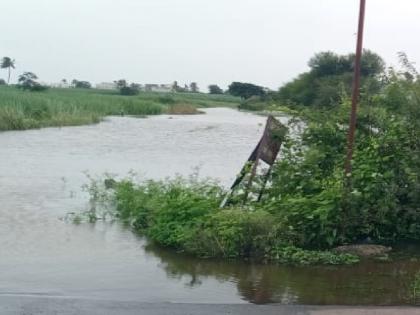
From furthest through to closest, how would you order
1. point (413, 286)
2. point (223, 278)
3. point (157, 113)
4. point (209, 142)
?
point (157, 113), point (209, 142), point (223, 278), point (413, 286)

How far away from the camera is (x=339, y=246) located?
356 inches

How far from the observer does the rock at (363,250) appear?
8.78 m

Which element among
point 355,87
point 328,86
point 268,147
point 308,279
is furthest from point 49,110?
point 308,279

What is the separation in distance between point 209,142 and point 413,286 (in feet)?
91.9

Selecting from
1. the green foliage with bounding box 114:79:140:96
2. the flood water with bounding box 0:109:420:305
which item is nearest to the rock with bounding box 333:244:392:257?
the flood water with bounding box 0:109:420:305

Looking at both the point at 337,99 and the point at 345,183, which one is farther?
the point at 337,99

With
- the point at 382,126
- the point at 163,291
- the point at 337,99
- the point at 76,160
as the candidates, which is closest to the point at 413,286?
the point at 163,291

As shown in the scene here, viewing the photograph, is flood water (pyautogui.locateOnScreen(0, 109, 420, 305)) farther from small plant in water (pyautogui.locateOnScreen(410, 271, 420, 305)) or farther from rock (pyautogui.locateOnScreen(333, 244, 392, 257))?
rock (pyautogui.locateOnScreen(333, 244, 392, 257))

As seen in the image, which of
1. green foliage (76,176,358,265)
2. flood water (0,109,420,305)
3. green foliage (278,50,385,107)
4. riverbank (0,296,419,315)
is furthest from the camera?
green foliage (278,50,385,107)

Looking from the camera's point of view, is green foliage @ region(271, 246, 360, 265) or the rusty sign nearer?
green foliage @ region(271, 246, 360, 265)

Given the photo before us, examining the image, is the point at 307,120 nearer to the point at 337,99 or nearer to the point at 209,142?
the point at 337,99

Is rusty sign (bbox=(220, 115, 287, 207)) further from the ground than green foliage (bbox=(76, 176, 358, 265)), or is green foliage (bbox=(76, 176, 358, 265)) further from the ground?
rusty sign (bbox=(220, 115, 287, 207))

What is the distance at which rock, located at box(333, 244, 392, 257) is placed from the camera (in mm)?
8781

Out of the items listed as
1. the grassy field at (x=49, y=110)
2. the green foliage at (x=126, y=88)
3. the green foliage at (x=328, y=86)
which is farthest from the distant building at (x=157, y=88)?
the green foliage at (x=328, y=86)
